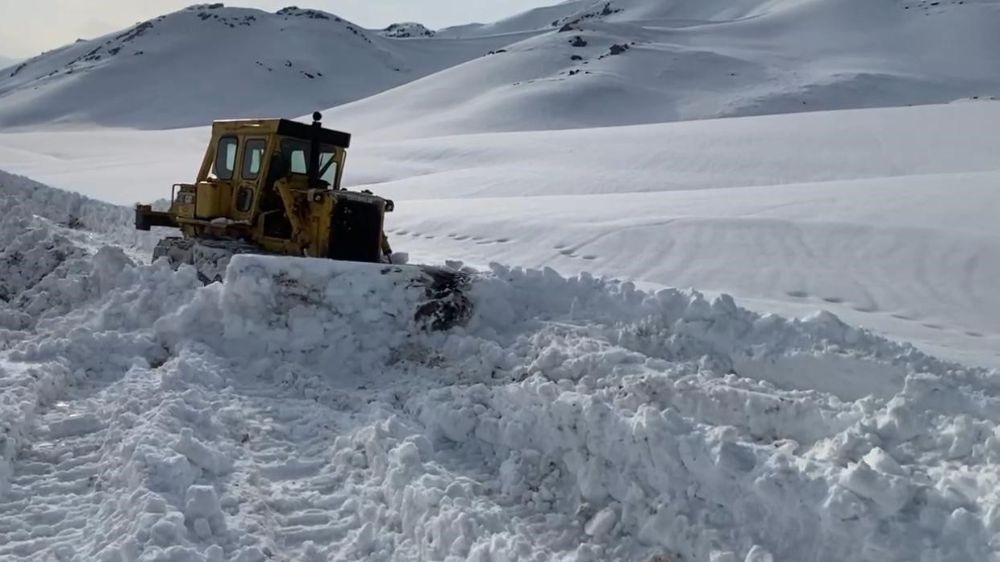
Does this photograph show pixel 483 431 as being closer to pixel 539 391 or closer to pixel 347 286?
pixel 539 391

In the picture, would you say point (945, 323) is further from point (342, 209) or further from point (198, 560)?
point (198, 560)

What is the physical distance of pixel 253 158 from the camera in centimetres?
1009

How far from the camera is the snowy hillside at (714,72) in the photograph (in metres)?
46.6

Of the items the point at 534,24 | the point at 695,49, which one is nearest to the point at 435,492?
the point at 695,49

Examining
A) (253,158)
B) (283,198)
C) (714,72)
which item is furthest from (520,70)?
→ (283,198)

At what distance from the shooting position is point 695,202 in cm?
1580

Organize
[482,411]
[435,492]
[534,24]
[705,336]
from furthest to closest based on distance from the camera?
[534,24] < [705,336] < [482,411] < [435,492]

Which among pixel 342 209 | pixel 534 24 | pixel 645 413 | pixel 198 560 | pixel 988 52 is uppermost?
pixel 534 24

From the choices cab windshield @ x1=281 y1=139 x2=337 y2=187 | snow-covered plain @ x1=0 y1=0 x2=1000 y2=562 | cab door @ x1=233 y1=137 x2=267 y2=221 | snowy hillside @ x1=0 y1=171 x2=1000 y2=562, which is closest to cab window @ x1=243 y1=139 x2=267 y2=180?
cab door @ x1=233 y1=137 x2=267 y2=221

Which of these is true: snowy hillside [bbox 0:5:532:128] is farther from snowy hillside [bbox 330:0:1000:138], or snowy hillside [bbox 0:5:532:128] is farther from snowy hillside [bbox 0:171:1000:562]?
snowy hillside [bbox 0:171:1000:562]

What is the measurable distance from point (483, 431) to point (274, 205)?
5452mm

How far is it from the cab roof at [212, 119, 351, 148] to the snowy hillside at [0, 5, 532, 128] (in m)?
53.3

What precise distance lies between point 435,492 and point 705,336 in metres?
2.48

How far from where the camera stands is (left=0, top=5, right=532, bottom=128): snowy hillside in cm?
6506
